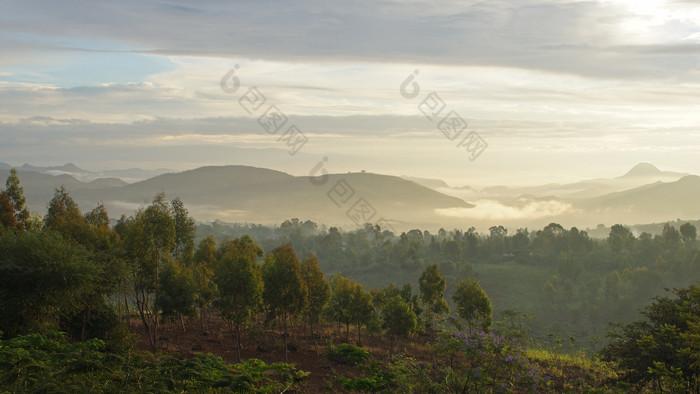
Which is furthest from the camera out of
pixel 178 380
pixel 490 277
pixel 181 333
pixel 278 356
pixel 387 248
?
pixel 387 248

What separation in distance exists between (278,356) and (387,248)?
9366cm

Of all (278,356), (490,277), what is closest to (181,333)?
(278,356)

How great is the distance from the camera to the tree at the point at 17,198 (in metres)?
37.2

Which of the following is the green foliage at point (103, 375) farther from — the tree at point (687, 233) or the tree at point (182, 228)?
the tree at point (687, 233)

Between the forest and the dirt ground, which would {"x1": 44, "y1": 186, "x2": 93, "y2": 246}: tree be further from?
the dirt ground

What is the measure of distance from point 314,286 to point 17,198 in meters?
24.7

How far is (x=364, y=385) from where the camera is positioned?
1622 cm

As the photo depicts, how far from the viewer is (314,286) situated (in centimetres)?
3047

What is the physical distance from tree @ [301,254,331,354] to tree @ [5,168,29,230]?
75.3 feet

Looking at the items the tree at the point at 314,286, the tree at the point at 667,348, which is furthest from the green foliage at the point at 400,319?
the tree at the point at 667,348

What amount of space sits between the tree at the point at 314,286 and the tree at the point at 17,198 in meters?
23.0

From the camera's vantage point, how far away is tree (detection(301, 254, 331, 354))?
2963 cm

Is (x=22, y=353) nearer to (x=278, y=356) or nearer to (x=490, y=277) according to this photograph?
(x=278, y=356)

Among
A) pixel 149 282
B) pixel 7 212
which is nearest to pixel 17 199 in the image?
pixel 7 212
